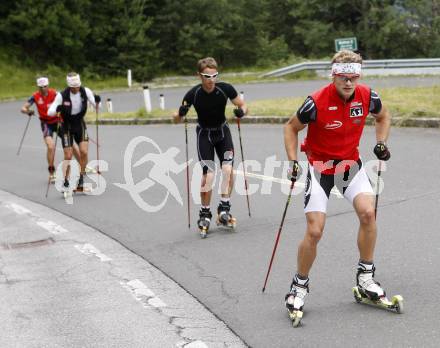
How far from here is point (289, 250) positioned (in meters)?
7.58

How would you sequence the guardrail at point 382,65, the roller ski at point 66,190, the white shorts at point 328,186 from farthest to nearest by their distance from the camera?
the guardrail at point 382,65 → the roller ski at point 66,190 → the white shorts at point 328,186

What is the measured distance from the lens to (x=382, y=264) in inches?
265

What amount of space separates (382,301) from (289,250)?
6.89ft

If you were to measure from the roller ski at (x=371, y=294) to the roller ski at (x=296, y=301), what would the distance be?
0.43 metres

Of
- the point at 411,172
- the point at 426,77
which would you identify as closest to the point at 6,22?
the point at 426,77

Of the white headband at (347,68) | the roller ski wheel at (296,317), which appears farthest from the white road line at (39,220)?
the white headband at (347,68)

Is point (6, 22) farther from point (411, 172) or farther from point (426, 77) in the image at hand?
point (411, 172)

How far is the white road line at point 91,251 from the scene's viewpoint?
7.99 m

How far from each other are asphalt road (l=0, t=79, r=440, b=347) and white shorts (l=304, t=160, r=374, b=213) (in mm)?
832

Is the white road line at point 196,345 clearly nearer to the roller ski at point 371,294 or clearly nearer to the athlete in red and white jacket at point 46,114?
the roller ski at point 371,294

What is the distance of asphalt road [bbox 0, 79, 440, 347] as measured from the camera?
5.36m

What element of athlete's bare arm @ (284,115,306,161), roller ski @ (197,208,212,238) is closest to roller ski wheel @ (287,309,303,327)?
athlete's bare arm @ (284,115,306,161)

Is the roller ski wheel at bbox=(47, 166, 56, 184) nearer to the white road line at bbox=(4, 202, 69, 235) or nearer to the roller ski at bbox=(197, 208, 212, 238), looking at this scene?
the white road line at bbox=(4, 202, 69, 235)

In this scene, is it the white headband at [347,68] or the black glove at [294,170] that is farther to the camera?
the black glove at [294,170]
